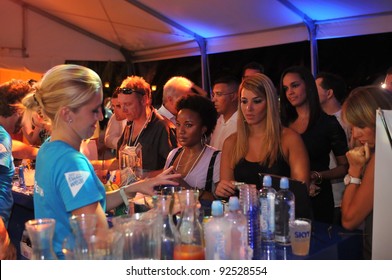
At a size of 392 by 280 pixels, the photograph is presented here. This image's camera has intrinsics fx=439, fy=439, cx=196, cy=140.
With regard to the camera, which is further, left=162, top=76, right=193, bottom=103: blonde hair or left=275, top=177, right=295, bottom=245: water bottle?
left=162, top=76, right=193, bottom=103: blonde hair

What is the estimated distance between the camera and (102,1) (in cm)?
562

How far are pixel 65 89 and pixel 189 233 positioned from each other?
56 cm

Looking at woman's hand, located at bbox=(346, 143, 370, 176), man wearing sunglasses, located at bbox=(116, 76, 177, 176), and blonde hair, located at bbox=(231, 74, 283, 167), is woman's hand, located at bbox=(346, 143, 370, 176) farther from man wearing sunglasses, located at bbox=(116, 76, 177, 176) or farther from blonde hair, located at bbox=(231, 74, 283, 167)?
man wearing sunglasses, located at bbox=(116, 76, 177, 176)

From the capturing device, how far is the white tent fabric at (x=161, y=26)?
4.35 m

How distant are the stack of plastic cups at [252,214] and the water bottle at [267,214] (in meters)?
0.02

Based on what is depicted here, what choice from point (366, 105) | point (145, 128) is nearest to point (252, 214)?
point (366, 105)

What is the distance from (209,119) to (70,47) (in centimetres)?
501

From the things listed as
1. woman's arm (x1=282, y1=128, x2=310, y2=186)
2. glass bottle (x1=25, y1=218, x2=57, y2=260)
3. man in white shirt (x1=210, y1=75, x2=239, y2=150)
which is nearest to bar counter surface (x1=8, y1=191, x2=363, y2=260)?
woman's arm (x1=282, y1=128, x2=310, y2=186)

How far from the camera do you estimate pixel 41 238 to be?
1.00 m

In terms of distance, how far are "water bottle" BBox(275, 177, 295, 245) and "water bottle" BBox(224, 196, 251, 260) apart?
27 cm

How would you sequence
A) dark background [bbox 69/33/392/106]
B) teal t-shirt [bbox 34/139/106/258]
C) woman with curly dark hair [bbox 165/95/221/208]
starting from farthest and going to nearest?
dark background [bbox 69/33/392/106] < woman with curly dark hair [bbox 165/95/221/208] < teal t-shirt [bbox 34/139/106/258]

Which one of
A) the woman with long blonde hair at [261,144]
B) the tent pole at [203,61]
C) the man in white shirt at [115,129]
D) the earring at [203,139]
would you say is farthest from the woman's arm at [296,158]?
the tent pole at [203,61]

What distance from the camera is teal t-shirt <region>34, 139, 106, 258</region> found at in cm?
123
